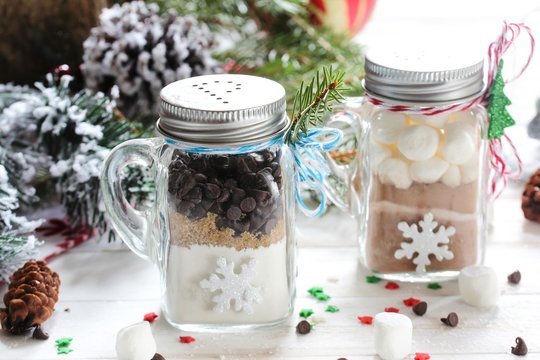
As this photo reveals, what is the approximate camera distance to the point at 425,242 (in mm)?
923

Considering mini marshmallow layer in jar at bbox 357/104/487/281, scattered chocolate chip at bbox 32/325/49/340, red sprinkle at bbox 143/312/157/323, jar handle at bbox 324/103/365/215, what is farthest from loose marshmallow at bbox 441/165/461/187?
scattered chocolate chip at bbox 32/325/49/340

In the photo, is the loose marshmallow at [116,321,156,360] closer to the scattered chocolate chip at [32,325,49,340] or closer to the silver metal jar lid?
the scattered chocolate chip at [32,325,49,340]

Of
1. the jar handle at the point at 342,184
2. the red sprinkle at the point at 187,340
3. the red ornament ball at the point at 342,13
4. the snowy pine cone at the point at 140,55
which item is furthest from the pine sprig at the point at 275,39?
the red sprinkle at the point at 187,340

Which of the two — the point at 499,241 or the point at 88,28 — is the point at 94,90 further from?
the point at 499,241

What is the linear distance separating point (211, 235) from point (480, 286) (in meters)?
Answer: 0.29

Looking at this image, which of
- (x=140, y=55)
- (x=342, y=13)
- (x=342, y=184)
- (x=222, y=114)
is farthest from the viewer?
(x=342, y=13)

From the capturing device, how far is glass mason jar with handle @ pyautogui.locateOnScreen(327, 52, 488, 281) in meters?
0.87

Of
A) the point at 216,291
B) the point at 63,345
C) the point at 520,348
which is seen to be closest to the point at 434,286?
the point at 520,348

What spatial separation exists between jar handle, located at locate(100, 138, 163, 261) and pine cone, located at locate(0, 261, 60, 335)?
0.31 ft

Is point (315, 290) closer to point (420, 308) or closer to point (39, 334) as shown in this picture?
point (420, 308)

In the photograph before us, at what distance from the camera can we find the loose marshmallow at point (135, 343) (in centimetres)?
80

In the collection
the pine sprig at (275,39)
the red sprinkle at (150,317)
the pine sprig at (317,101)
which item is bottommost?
A: the red sprinkle at (150,317)

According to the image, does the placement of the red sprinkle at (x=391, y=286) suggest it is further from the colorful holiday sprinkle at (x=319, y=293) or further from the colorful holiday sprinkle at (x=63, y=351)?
the colorful holiday sprinkle at (x=63, y=351)

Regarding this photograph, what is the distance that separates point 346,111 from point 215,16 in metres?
0.55
